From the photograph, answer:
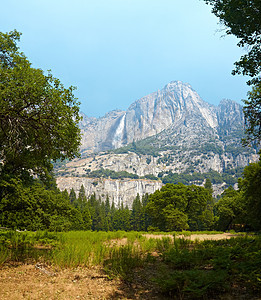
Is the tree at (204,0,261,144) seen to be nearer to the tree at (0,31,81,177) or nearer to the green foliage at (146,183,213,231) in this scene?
the tree at (0,31,81,177)

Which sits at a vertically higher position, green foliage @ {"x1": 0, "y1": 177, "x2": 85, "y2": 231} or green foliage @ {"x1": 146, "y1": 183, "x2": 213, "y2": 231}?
green foliage @ {"x1": 0, "y1": 177, "x2": 85, "y2": 231}

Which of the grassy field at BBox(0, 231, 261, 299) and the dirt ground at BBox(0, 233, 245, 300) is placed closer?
the grassy field at BBox(0, 231, 261, 299)

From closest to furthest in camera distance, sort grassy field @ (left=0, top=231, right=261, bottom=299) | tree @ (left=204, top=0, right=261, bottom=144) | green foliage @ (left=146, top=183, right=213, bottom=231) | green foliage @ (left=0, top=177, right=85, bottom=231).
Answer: grassy field @ (left=0, top=231, right=261, bottom=299)
tree @ (left=204, top=0, right=261, bottom=144)
green foliage @ (left=0, top=177, right=85, bottom=231)
green foliage @ (left=146, top=183, right=213, bottom=231)

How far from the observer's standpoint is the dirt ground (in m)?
4.92

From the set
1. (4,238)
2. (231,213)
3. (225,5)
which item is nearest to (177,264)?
(4,238)

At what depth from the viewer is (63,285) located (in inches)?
216

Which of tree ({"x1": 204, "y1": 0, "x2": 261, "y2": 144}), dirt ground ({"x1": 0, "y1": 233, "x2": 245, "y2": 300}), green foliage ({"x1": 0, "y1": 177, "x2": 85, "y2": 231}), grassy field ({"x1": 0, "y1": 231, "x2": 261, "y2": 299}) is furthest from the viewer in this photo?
green foliage ({"x1": 0, "y1": 177, "x2": 85, "y2": 231})

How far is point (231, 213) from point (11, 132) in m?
41.1

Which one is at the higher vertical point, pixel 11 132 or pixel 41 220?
pixel 11 132

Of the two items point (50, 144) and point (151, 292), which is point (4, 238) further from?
point (151, 292)

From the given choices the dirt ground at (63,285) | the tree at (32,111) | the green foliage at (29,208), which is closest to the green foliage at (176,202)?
the green foliage at (29,208)

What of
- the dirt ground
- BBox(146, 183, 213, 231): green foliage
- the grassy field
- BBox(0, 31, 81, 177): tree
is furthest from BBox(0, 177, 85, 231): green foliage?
BBox(146, 183, 213, 231): green foliage

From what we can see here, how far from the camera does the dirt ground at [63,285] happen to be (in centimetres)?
492

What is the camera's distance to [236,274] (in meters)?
5.39
